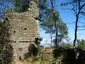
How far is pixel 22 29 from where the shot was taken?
56.6ft

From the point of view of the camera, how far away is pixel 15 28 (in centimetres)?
1697

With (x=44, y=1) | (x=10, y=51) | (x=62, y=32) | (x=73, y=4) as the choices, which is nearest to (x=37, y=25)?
(x=10, y=51)

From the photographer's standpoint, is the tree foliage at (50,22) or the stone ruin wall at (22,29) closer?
the stone ruin wall at (22,29)

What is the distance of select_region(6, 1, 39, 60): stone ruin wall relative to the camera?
16.9 m

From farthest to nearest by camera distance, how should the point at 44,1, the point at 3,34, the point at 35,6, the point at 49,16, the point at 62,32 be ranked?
the point at 62,32
the point at 49,16
the point at 44,1
the point at 35,6
the point at 3,34

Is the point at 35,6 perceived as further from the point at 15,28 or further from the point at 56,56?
the point at 56,56

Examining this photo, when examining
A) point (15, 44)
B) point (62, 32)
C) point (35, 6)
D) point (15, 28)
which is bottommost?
point (62, 32)

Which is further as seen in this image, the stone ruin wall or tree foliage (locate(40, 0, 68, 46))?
tree foliage (locate(40, 0, 68, 46))

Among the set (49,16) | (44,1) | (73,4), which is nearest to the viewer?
(73,4)

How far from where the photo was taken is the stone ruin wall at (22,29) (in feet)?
55.3

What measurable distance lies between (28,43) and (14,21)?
211 centimetres

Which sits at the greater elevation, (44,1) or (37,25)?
(44,1)

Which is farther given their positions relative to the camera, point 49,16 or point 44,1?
point 49,16

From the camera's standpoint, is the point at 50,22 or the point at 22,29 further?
the point at 50,22
